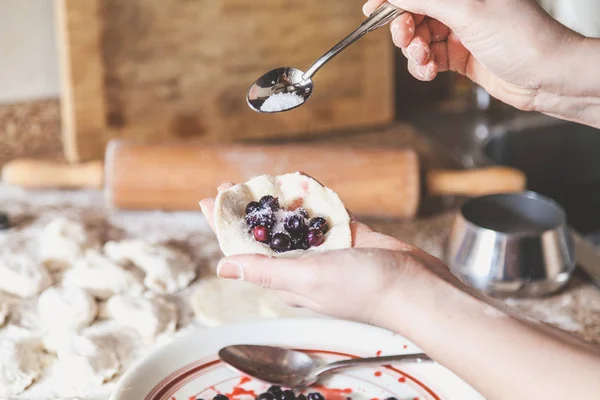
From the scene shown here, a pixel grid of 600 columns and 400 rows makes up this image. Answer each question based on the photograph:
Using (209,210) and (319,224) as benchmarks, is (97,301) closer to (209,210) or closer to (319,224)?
(209,210)

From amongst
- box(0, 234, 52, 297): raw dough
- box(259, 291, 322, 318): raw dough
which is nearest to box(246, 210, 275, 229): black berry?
box(259, 291, 322, 318): raw dough

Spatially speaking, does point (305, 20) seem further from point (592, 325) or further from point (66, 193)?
point (592, 325)

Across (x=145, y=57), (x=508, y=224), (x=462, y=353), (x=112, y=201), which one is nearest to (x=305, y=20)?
(x=145, y=57)

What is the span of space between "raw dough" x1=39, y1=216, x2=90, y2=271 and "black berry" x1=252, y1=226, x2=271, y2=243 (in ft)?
1.78

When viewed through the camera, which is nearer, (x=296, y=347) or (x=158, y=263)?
(x=296, y=347)

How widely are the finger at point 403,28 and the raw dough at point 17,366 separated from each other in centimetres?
77

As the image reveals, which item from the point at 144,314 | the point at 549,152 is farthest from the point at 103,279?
the point at 549,152

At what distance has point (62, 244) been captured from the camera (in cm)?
144

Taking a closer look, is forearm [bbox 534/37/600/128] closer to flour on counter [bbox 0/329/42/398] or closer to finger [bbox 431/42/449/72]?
finger [bbox 431/42/449/72]

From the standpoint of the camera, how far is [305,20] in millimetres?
2010

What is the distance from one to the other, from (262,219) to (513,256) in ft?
1.55

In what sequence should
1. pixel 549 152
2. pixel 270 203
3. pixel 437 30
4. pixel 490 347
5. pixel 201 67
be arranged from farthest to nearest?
pixel 549 152
pixel 201 67
pixel 437 30
pixel 270 203
pixel 490 347

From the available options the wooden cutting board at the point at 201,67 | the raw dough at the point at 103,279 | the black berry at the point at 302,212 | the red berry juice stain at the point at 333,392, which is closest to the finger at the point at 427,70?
the black berry at the point at 302,212

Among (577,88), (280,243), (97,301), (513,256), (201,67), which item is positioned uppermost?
(577,88)
